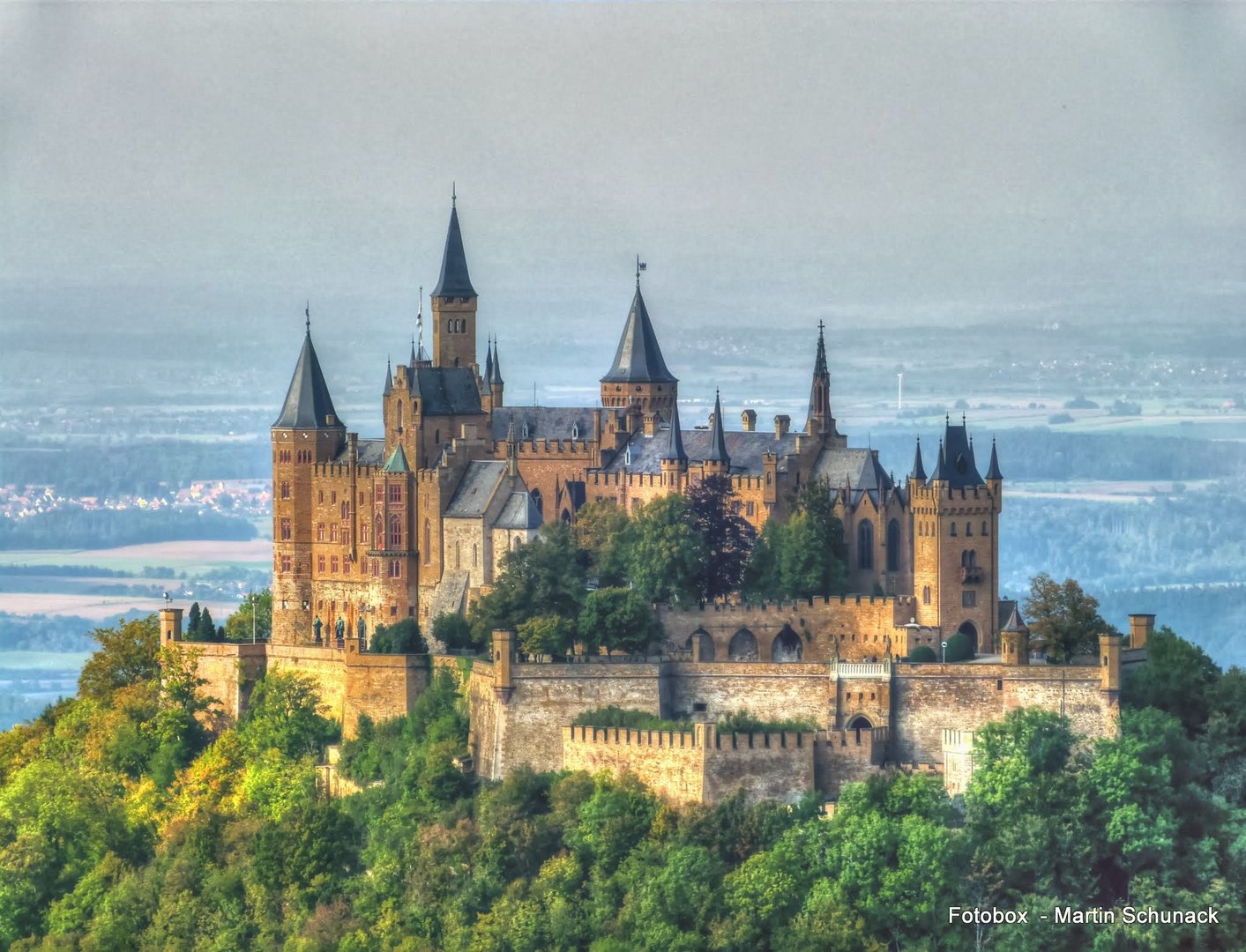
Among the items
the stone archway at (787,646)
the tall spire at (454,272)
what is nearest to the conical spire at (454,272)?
the tall spire at (454,272)

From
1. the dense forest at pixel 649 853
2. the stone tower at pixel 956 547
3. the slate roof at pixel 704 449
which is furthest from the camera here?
the slate roof at pixel 704 449

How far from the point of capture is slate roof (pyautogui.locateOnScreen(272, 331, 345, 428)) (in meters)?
81.4

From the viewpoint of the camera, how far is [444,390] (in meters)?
79.4

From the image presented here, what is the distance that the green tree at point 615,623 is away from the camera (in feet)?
229

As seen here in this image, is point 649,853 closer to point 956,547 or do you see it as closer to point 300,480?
point 956,547

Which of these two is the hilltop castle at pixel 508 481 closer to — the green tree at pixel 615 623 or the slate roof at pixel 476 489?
the slate roof at pixel 476 489

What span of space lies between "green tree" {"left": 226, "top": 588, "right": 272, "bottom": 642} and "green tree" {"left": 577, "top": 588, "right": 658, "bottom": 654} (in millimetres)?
13761

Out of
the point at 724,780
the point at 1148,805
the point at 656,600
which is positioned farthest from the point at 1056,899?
the point at 656,600

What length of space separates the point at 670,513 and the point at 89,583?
52994mm

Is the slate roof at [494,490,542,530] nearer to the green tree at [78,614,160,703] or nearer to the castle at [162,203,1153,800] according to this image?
the castle at [162,203,1153,800]

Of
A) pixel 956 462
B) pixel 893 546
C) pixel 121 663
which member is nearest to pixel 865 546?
pixel 893 546

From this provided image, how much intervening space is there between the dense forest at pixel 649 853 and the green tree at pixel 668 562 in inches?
199

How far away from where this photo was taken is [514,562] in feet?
237

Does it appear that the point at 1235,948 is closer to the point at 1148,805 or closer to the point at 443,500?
the point at 1148,805
